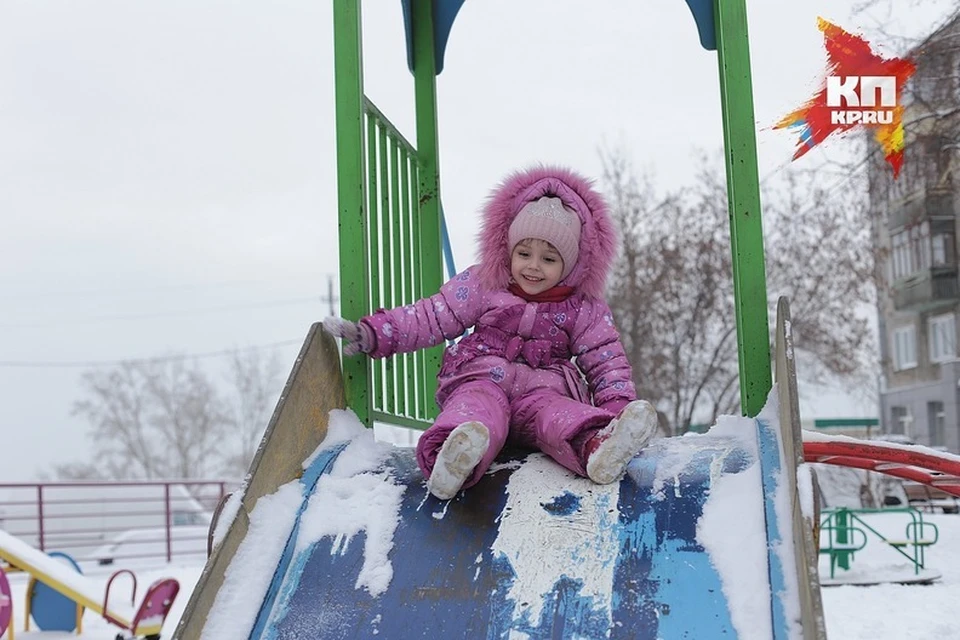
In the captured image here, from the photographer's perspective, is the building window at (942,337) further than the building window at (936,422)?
Yes

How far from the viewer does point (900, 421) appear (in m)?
24.8

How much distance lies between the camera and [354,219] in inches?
121

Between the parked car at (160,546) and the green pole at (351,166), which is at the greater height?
the green pole at (351,166)

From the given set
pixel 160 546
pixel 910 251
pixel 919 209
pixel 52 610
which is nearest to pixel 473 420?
pixel 52 610

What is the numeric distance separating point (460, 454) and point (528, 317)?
2.44ft

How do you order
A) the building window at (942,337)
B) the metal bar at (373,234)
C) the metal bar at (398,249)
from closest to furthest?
the metal bar at (373,234), the metal bar at (398,249), the building window at (942,337)

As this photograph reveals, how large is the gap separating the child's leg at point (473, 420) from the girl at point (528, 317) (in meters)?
0.01

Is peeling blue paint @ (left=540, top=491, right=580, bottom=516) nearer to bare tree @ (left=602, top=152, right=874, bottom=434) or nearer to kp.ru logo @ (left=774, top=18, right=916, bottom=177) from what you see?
kp.ru logo @ (left=774, top=18, right=916, bottom=177)

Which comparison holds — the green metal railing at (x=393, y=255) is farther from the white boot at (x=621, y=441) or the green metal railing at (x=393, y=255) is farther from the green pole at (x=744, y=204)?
the green pole at (x=744, y=204)

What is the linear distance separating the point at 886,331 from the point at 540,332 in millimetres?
25118

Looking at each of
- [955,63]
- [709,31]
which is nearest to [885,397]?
[955,63]

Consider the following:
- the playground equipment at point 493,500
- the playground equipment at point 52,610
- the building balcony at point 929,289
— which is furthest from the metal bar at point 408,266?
the building balcony at point 929,289

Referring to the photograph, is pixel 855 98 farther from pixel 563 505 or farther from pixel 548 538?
pixel 548 538

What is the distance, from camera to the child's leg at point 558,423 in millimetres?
2469
